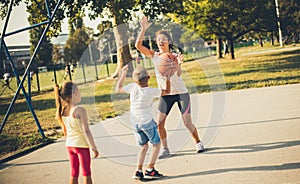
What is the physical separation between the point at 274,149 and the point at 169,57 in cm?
182

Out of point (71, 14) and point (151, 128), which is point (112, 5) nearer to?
point (71, 14)

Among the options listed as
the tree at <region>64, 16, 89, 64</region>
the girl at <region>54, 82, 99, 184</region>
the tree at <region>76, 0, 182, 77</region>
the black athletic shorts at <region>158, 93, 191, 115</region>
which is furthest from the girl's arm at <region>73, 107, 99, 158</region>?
the tree at <region>64, 16, 89, 64</region>

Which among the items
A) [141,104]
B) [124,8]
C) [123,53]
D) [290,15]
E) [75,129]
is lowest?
[75,129]

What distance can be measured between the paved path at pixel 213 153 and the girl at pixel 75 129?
80cm

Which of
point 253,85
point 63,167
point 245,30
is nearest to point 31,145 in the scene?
point 63,167

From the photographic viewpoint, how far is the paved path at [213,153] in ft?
15.4

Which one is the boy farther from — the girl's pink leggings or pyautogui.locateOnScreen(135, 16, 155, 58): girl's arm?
the girl's pink leggings

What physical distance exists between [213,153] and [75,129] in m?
2.18

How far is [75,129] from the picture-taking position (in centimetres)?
420

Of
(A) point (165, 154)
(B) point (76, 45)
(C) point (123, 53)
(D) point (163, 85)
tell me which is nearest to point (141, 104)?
(D) point (163, 85)

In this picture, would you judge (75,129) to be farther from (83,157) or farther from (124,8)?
(124,8)

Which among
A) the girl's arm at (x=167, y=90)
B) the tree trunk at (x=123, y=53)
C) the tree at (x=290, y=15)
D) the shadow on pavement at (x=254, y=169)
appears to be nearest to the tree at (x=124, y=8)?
the tree trunk at (x=123, y=53)

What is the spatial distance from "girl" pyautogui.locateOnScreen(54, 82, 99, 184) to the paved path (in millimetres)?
800

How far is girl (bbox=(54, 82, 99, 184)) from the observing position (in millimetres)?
4148
